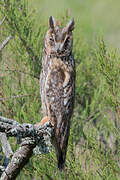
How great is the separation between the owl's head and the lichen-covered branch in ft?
1.74

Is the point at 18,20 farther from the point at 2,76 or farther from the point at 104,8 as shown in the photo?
the point at 104,8

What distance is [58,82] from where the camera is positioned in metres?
2.19

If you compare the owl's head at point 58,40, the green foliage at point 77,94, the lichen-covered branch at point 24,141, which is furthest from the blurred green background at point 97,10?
the lichen-covered branch at point 24,141

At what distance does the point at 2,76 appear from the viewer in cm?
223

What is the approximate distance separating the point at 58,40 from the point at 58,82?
0.24m

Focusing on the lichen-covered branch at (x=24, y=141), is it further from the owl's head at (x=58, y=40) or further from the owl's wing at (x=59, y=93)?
the owl's head at (x=58, y=40)

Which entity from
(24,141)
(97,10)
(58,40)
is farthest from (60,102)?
(97,10)

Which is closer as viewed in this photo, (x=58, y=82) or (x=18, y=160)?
(x=18, y=160)

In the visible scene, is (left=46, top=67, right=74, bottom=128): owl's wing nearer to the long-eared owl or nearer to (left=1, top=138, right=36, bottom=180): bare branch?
the long-eared owl

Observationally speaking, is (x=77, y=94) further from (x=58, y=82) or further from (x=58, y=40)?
(x=58, y=40)

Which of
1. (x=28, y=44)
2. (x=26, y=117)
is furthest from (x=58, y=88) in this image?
(x=28, y=44)

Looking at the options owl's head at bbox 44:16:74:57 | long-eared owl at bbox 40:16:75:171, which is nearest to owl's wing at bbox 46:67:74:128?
long-eared owl at bbox 40:16:75:171

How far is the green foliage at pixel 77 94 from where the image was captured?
6.66ft

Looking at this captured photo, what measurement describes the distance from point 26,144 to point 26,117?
0.48m
